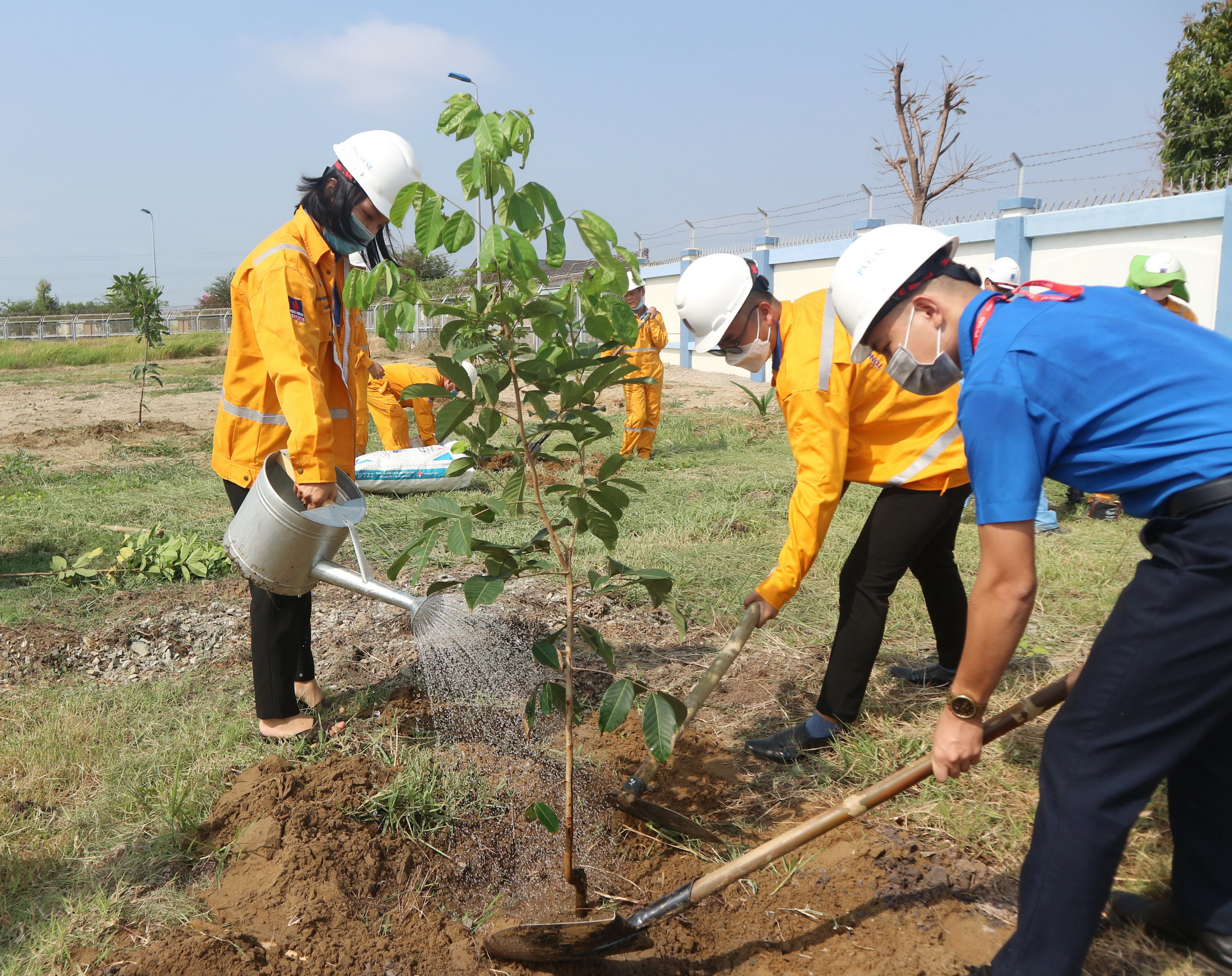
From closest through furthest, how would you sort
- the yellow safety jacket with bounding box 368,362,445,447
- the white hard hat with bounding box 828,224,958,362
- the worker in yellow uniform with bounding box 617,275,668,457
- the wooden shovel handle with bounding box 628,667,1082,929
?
the white hard hat with bounding box 828,224,958,362 → the wooden shovel handle with bounding box 628,667,1082,929 → the yellow safety jacket with bounding box 368,362,445,447 → the worker in yellow uniform with bounding box 617,275,668,457

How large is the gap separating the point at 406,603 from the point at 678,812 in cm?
100

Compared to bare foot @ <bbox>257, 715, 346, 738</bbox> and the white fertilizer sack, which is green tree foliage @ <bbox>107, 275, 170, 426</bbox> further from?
bare foot @ <bbox>257, 715, 346, 738</bbox>

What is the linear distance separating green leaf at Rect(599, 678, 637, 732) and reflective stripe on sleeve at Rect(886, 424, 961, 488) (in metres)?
1.14

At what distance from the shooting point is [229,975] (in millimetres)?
1937

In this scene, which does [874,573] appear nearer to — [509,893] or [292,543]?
[509,893]

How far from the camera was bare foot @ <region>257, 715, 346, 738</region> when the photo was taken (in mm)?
2928

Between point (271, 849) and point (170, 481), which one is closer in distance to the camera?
point (271, 849)

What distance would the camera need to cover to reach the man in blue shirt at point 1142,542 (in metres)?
1.50

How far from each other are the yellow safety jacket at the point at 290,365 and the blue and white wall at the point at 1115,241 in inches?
191

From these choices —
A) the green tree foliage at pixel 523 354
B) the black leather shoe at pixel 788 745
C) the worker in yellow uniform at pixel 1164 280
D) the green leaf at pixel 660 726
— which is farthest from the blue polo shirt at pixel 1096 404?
the worker in yellow uniform at pixel 1164 280

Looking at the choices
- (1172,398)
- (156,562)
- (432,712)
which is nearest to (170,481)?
(156,562)

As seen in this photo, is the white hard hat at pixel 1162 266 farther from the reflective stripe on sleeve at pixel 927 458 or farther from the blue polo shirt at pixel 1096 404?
the blue polo shirt at pixel 1096 404

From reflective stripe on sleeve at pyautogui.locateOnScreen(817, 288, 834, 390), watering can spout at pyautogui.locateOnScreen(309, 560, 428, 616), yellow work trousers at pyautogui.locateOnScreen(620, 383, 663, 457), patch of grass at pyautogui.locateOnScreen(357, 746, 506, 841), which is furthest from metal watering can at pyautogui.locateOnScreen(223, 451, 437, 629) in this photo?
yellow work trousers at pyautogui.locateOnScreen(620, 383, 663, 457)

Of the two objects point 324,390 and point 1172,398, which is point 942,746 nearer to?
point 1172,398
